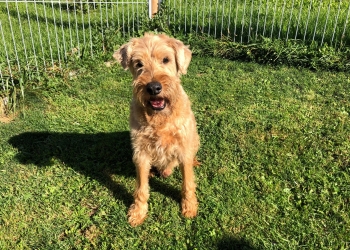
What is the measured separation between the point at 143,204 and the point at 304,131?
103 inches

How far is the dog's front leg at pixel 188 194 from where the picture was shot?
343 centimetres

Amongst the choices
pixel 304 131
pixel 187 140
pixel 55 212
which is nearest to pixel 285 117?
pixel 304 131

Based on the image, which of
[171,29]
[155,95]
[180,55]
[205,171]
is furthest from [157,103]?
[171,29]

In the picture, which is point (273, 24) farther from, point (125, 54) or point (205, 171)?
point (125, 54)

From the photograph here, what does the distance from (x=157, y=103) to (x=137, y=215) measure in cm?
127

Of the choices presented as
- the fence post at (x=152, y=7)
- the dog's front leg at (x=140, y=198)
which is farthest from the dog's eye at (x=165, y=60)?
the fence post at (x=152, y=7)

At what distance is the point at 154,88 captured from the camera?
2.89m

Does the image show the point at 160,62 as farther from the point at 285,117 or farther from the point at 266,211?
the point at 285,117

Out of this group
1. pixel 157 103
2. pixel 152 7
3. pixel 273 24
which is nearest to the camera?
pixel 157 103

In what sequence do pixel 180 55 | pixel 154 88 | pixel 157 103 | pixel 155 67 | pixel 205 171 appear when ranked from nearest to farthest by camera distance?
pixel 154 88 → pixel 157 103 → pixel 155 67 → pixel 180 55 → pixel 205 171

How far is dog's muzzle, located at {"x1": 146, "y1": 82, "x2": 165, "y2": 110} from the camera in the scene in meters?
2.90

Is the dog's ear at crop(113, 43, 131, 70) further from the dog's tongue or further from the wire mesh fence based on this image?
Result: the wire mesh fence

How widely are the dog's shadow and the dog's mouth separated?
1.22 meters

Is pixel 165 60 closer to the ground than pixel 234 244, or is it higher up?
higher up
